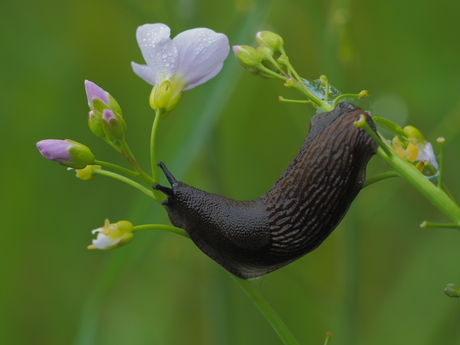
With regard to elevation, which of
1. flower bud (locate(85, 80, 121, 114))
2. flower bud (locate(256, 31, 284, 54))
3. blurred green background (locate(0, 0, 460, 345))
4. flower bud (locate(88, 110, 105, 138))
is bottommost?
blurred green background (locate(0, 0, 460, 345))

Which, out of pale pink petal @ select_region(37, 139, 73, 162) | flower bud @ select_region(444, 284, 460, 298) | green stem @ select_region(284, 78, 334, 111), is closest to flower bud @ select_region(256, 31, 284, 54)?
green stem @ select_region(284, 78, 334, 111)

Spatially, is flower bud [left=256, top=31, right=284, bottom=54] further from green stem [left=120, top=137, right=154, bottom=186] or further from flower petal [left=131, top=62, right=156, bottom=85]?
green stem [left=120, top=137, right=154, bottom=186]

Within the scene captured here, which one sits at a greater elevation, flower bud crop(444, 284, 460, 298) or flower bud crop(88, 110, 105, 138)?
flower bud crop(444, 284, 460, 298)

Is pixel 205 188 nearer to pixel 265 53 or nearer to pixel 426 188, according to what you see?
pixel 265 53

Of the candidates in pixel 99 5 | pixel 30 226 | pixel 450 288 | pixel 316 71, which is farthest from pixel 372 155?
pixel 99 5

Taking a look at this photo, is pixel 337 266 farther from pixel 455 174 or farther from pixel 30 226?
pixel 30 226

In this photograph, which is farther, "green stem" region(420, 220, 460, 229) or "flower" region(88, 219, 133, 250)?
"flower" region(88, 219, 133, 250)

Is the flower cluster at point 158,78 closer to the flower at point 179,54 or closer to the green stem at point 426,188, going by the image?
the flower at point 179,54
